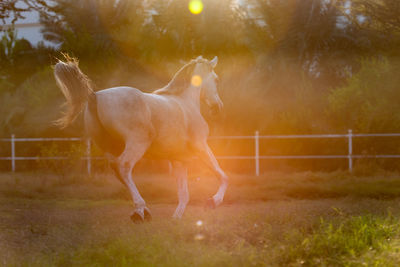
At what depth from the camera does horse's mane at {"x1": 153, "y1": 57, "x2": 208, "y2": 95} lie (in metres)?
7.60

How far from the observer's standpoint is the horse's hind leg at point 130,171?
6039 mm

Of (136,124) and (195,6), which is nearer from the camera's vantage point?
(136,124)

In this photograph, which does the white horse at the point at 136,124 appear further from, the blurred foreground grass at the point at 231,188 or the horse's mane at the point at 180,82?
the blurred foreground grass at the point at 231,188

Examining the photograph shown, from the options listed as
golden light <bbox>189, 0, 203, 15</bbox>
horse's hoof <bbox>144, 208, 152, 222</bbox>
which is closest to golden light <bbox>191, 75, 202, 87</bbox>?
horse's hoof <bbox>144, 208, 152, 222</bbox>

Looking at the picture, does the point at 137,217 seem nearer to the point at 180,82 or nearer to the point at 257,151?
the point at 180,82

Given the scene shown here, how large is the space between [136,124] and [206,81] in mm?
2014

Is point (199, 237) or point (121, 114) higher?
point (121, 114)

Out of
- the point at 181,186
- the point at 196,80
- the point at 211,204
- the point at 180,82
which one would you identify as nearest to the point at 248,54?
the point at 196,80

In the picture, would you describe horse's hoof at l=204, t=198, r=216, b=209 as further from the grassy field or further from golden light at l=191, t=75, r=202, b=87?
golden light at l=191, t=75, r=202, b=87

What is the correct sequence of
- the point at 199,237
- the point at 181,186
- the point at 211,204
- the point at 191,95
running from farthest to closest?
1. the point at 191,95
2. the point at 181,186
3. the point at 211,204
4. the point at 199,237

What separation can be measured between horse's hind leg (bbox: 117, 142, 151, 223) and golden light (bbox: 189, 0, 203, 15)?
15.7 meters

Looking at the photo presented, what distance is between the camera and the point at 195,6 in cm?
2117

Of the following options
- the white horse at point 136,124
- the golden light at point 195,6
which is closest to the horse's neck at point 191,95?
the white horse at point 136,124

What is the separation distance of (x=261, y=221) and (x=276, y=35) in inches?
643
